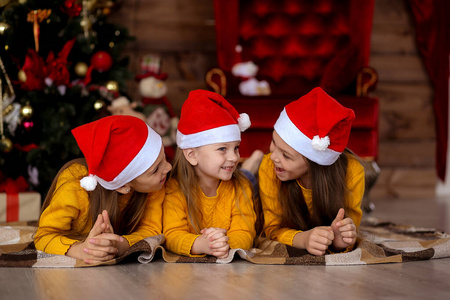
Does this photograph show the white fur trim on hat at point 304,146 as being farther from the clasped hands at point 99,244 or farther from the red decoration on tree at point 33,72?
the red decoration on tree at point 33,72

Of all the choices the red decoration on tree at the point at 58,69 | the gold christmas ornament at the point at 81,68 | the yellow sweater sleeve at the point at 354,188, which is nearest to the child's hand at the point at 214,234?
the yellow sweater sleeve at the point at 354,188

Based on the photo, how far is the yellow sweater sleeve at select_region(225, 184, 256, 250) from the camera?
1675 mm

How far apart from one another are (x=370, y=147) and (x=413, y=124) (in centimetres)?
120

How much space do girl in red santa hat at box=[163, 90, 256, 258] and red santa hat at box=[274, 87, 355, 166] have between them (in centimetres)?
15

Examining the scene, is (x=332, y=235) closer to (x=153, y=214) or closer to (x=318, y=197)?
(x=318, y=197)

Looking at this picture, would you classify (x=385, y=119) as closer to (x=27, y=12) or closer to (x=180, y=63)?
(x=180, y=63)

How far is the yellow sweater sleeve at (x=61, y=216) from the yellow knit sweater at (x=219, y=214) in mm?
267

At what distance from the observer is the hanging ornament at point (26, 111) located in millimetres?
2520

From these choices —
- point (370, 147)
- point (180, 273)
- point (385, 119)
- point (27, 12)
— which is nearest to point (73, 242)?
point (180, 273)

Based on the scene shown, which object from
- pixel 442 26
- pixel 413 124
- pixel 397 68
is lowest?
pixel 413 124

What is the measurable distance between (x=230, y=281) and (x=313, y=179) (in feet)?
1.67

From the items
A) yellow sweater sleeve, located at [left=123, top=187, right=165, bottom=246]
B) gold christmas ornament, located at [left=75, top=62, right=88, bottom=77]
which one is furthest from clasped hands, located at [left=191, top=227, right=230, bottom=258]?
gold christmas ornament, located at [left=75, top=62, right=88, bottom=77]

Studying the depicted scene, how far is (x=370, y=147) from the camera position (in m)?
2.95

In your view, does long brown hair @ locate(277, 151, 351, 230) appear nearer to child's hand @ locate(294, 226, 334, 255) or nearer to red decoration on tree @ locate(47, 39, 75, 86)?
child's hand @ locate(294, 226, 334, 255)
